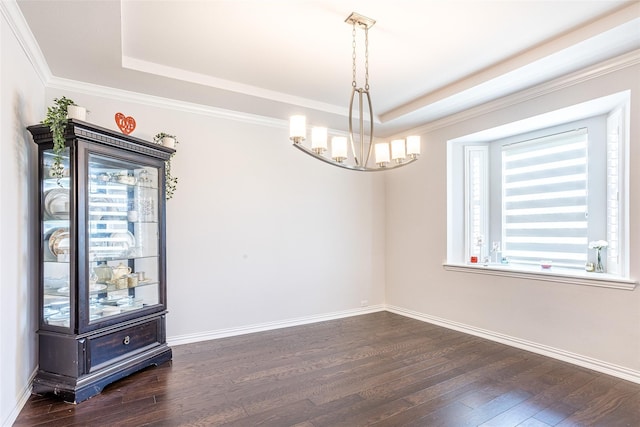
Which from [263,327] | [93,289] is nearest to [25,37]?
[93,289]

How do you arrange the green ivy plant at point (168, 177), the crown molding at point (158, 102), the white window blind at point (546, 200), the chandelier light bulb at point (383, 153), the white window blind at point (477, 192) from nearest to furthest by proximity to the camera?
the chandelier light bulb at point (383, 153) < the crown molding at point (158, 102) < the green ivy plant at point (168, 177) < the white window blind at point (546, 200) < the white window blind at point (477, 192)

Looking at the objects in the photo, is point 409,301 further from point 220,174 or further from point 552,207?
point 220,174

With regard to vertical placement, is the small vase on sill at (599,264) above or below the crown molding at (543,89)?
below

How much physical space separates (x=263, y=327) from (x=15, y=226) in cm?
273

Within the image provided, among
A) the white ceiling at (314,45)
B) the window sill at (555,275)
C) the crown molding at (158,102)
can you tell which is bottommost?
the window sill at (555,275)

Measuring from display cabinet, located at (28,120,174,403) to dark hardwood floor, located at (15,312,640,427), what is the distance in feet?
0.60

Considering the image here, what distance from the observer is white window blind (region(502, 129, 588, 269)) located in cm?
371

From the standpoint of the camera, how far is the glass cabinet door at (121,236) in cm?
286

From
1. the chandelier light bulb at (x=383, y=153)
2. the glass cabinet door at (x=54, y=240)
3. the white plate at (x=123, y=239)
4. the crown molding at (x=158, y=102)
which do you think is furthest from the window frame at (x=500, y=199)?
the glass cabinet door at (x=54, y=240)

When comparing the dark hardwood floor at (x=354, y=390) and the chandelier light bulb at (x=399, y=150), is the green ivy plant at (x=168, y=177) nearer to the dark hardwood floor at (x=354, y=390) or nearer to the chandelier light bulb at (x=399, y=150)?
the dark hardwood floor at (x=354, y=390)

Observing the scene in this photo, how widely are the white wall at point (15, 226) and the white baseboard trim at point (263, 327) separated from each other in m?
1.35

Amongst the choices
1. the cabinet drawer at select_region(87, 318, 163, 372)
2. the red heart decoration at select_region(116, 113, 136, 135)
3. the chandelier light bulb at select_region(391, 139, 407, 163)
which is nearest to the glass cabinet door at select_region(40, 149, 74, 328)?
the cabinet drawer at select_region(87, 318, 163, 372)

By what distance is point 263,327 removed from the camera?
4352mm

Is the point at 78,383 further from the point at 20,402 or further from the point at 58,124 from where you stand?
the point at 58,124
